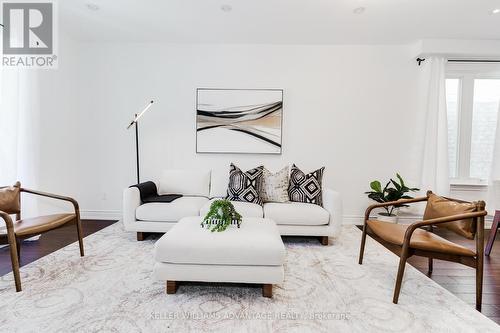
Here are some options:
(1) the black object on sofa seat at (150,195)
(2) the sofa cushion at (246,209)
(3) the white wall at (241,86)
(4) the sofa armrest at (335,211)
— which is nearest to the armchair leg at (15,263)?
(1) the black object on sofa seat at (150,195)

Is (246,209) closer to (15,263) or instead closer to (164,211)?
(164,211)

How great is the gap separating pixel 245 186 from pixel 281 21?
214 centimetres

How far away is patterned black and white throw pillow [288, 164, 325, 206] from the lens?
3.23 metres

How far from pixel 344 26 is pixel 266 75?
3.98ft

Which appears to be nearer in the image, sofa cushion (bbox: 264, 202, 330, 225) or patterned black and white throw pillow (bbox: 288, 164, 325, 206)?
sofa cushion (bbox: 264, 202, 330, 225)

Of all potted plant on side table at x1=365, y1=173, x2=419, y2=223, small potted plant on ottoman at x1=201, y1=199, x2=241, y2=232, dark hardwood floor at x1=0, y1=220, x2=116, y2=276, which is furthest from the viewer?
potted plant on side table at x1=365, y1=173, x2=419, y2=223

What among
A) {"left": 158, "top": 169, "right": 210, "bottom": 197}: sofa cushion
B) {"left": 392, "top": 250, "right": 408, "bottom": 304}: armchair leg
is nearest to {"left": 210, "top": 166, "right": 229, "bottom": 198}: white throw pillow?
{"left": 158, "top": 169, "right": 210, "bottom": 197}: sofa cushion

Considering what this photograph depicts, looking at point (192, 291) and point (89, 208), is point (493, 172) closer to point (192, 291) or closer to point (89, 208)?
point (192, 291)

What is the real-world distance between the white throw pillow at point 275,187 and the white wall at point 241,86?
2.00 ft

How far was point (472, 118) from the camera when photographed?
3.94 m

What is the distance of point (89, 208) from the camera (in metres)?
4.01

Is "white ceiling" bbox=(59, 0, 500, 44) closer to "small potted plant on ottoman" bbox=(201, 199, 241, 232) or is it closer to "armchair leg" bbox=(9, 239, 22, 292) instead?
"small potted plant on ottoman" bbox=(201, 199, 241, 232)

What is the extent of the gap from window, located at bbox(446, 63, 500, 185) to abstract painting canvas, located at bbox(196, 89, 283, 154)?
2.67 m

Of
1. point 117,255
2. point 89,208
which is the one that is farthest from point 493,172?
point 89,208
